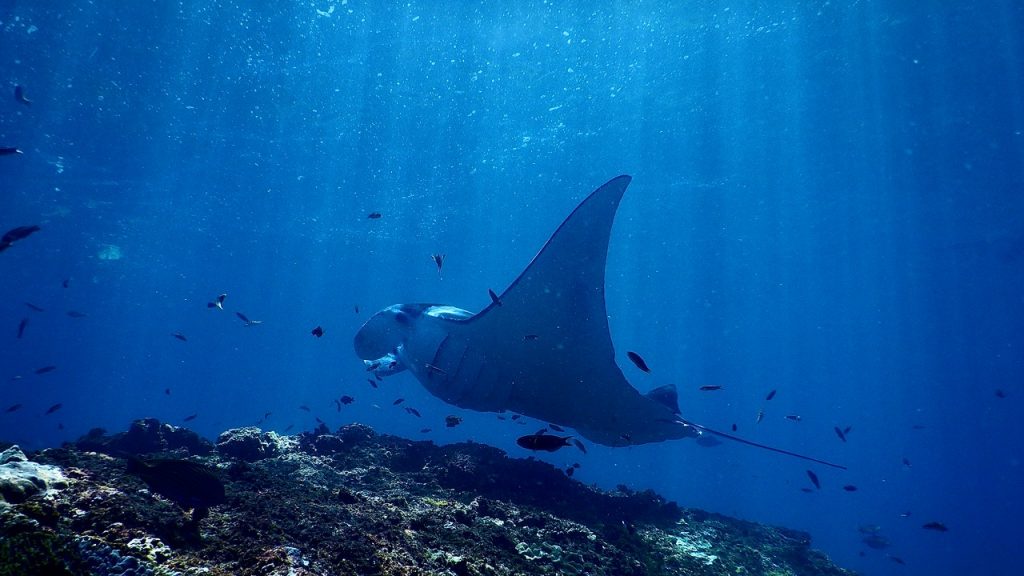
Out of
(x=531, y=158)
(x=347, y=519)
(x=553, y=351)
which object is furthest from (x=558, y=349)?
(x=531, y=158)

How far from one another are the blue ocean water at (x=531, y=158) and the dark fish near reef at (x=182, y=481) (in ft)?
49.8

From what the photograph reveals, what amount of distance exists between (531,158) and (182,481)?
976 inches

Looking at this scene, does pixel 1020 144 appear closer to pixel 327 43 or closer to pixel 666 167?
pixel 666 167

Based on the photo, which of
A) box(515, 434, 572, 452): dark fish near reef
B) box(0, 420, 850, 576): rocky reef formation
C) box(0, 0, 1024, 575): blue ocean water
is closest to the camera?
box(0, 420, 850, 576): rocky reef formation

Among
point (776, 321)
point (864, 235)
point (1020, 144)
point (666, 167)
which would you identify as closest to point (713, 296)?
point (776, 321)

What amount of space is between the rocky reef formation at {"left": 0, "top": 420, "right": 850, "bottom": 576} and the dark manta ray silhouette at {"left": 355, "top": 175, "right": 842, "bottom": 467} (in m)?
0.93

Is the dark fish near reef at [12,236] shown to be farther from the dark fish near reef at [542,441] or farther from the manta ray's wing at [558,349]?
the dark fish near reef at [542,441]

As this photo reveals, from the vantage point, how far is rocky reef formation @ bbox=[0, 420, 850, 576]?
7.37 feet

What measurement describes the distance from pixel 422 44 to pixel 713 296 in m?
38.5

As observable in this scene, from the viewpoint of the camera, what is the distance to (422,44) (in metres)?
18.2

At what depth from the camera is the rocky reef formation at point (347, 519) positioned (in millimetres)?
2246

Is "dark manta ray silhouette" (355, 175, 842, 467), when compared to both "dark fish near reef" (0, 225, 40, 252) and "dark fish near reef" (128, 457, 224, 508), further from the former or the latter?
"dark fish near reef" (0, 225, 40, 252)

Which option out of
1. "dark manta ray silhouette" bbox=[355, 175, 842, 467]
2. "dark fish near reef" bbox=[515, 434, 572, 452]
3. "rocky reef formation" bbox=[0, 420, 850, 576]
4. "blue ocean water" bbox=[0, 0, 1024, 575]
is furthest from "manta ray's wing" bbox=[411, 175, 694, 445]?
"blue ocean water" bbox=[0, 0, 1024, 575]

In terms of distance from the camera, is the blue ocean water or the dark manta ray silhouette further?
the blue ocean water
